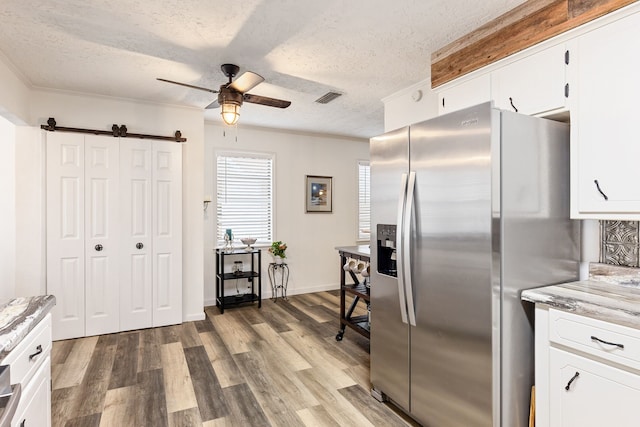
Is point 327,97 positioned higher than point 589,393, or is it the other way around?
point 327,97

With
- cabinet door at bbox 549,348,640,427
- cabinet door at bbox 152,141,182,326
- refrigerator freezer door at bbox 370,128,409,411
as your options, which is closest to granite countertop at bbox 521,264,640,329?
cabinet door at bbox 549,348,640,427

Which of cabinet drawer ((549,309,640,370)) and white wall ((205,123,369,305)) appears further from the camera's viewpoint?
white wall ((205,123,369,305))

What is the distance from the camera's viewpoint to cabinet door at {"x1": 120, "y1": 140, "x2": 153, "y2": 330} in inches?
145

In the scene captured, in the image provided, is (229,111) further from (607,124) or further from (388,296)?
(607,124)

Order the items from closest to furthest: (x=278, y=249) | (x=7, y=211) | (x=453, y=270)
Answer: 1. (x=453, y=270)
2. (x=7, y=211)
3. (x=278, y=249)

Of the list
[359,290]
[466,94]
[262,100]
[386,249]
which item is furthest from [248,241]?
[466,94]

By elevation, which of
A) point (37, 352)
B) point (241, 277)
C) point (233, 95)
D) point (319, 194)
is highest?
point (233, 95)

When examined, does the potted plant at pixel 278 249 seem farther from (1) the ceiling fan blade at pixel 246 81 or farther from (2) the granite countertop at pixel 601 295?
(2) the granite countertop at pixel 601 295

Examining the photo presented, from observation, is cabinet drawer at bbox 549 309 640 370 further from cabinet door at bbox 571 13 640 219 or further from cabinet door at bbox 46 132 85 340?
cabinet door at bbox 46 132 85 340

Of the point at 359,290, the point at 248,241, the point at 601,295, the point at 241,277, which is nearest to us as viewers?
the point at 601,295

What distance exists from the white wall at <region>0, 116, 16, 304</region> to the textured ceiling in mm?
571

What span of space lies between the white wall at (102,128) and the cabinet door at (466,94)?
9.12 feet

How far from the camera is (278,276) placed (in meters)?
5.26

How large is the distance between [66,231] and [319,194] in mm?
3296
